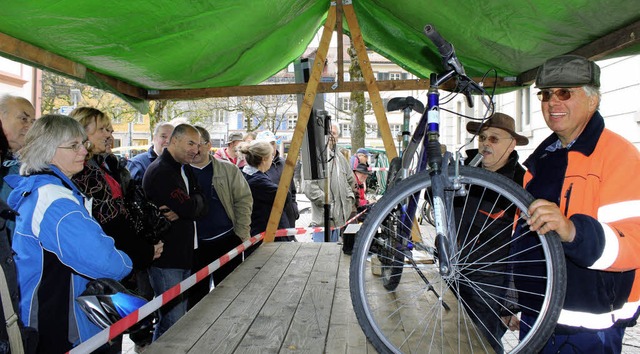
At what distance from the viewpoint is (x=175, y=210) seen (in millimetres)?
3943

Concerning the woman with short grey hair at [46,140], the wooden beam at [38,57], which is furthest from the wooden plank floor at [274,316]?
the wooden beam at [38,57]

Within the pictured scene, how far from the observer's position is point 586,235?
1.67 m

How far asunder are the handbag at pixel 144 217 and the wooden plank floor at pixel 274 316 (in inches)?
25.2

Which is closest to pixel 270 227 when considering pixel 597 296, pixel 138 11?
pixel 138 11

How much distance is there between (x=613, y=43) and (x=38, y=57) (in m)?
4.03

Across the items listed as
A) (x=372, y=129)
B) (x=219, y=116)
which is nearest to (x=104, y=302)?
(x=372, y=129)

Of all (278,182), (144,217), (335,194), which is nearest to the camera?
(144,217)

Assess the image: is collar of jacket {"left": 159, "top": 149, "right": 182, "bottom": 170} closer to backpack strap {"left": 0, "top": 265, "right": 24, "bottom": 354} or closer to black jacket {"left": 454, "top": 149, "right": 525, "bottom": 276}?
black jacket {"left": 454, "top": 149, "right": 525, "bottom": 276}

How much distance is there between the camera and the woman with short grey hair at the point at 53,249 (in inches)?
81.4

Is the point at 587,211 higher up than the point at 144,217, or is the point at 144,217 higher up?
the point at 587,211

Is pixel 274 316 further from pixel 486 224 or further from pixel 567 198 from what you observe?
pixel 567 198

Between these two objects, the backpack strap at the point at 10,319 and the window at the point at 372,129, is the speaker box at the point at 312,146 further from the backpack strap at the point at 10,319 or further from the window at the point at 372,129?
the window at the point at 372,129

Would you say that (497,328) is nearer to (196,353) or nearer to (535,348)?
(535,348)

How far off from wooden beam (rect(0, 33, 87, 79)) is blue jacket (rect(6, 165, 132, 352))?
1251 mm
